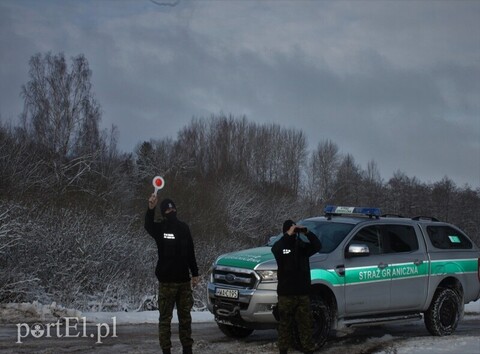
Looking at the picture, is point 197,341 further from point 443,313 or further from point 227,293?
point 443,313

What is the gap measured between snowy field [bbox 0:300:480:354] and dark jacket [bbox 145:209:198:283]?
6.05ft

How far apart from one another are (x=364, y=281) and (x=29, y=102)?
130ft

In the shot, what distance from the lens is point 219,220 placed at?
35.1 meters

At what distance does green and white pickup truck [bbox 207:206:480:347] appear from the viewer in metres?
8.90

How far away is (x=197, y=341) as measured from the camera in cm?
954

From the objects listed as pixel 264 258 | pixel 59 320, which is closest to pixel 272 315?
pixel 264 258

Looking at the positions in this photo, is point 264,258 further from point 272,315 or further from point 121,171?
point 121,171

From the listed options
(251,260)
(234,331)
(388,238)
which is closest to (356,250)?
(388,238)

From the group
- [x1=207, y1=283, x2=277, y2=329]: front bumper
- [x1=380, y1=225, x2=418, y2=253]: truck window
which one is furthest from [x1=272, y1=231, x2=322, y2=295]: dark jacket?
[x1=380, y1=225, x2=418, y2=253]: truck window

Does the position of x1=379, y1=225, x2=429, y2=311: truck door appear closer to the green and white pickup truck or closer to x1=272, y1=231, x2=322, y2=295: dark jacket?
the green and white pickup truck

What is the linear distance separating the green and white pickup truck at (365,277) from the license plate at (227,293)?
1 centimetres

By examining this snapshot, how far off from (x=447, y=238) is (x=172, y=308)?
5440mm

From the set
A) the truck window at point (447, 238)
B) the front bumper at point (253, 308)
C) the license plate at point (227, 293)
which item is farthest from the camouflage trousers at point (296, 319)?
the truck window at point (447, 238)

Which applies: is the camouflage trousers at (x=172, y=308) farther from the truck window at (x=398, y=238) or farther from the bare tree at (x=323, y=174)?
the bare tree at (x=323, y=174)
